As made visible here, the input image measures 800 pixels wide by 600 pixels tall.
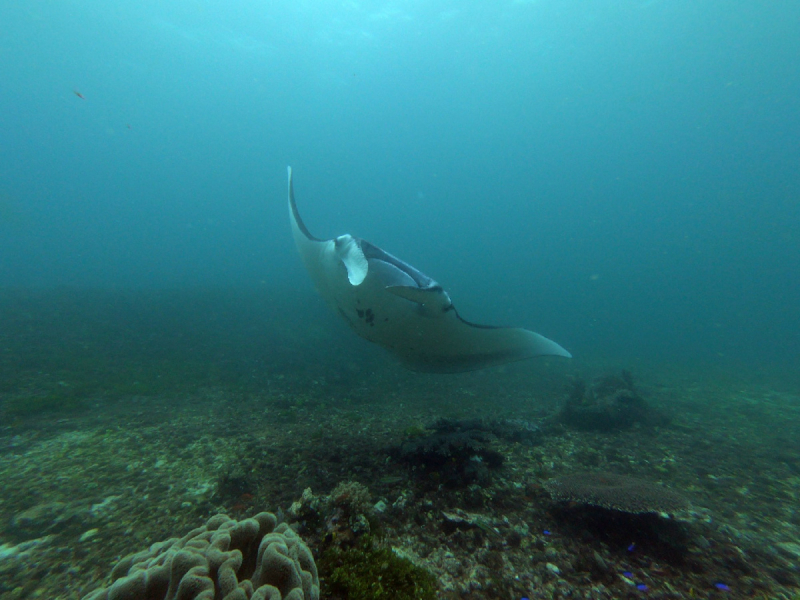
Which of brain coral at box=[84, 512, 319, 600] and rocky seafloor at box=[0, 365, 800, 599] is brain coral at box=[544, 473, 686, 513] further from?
brain coral at box=[84, 512, 319, 600]

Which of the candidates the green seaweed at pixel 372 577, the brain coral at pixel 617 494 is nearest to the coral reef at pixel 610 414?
the brain coral at pixel 617 494

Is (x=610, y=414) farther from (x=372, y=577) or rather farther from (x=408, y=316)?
(x=372, y=577)

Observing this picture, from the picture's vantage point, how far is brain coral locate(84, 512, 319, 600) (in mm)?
1348

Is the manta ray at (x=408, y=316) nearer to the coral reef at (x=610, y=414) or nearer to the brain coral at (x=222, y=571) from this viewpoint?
the brain coral at (x=222, y=571)

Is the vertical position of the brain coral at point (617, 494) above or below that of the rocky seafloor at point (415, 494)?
above

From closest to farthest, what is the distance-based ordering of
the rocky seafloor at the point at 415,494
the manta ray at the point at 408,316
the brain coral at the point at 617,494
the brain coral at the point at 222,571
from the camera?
the brain coral at the point at 222,571 → the rocky seafloor at the point at 415,494 → the brain coral at the point at 617,494 → the manta ray at the point at 408,316

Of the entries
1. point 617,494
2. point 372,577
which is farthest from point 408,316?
point 617,494

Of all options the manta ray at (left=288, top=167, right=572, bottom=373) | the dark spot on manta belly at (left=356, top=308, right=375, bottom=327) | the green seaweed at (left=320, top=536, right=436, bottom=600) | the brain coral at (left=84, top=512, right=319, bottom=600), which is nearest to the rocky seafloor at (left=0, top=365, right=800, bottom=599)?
the green seaweed at (left=320, top=536, right=436, bottom=600)

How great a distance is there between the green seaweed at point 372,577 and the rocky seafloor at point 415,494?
0.16 ft

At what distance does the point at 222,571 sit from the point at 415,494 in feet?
6.86

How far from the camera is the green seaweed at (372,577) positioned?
1.79 m

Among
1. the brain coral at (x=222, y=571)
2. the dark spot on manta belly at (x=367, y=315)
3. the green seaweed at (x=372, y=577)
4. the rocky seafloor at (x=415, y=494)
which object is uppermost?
the dark spot on manta belly at (x=367, y=315)

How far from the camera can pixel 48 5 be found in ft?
99.7

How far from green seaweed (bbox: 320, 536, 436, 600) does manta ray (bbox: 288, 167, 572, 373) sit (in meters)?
2.00
